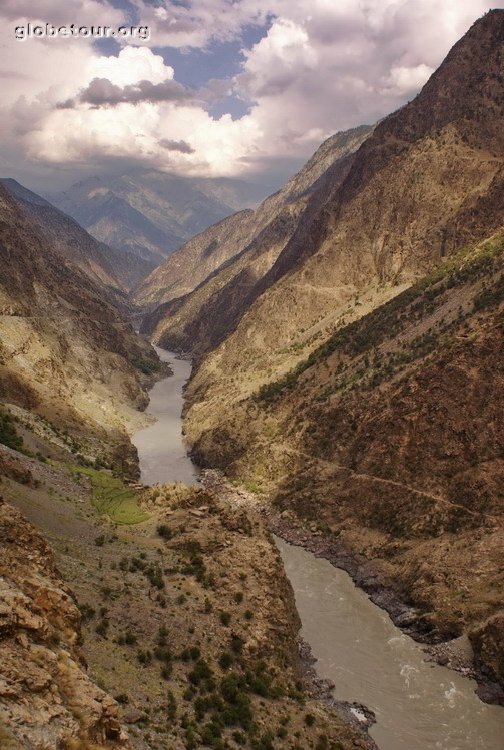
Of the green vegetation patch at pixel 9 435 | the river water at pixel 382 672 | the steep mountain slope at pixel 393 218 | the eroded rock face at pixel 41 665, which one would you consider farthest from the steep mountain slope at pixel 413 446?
the eroded rock face at pixel 41 665

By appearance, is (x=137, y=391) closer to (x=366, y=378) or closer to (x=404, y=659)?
(x=366, y=378)

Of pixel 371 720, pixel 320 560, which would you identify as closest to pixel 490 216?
pixel 320 560

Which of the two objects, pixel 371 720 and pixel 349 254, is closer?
pixel 371 720

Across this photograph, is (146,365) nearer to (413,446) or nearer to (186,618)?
(413,446)

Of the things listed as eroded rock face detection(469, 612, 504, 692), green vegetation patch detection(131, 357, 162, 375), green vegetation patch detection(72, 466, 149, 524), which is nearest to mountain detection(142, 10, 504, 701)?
eroded rock face detection(469, 612, 504, 692)

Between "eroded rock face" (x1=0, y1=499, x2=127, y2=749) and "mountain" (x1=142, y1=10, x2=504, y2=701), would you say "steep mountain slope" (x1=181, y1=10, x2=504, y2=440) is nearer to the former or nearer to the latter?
"mountain" (x1=142, y1=10, x2=504, y2=701)
